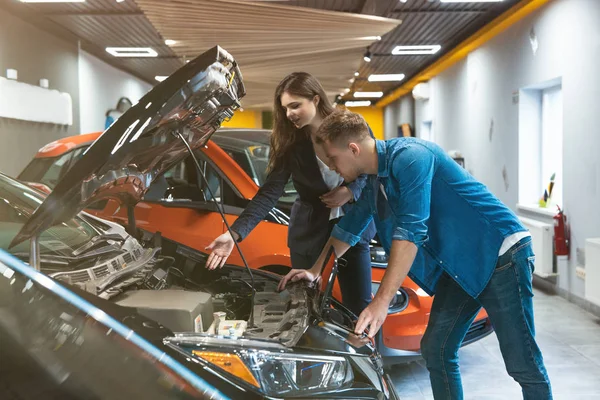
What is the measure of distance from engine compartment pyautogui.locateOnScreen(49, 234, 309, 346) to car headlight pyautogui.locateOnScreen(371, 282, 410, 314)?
72cm

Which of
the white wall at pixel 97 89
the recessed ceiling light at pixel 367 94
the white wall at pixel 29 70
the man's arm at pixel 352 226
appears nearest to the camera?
the man's arm at pixel 352 226

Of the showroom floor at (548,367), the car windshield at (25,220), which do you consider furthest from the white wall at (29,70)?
the showroom floor at (548,367)

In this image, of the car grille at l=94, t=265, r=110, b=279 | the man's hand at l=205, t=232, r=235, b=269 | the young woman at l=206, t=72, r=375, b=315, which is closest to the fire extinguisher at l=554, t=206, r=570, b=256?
the young woman at l=206, t=72, r=375, b=315

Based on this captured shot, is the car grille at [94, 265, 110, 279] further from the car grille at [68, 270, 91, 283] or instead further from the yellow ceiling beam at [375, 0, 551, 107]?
→ the yellow ceiling beam at [375, 0, 551, 107]

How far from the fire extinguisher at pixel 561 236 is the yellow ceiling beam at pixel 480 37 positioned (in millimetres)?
2152

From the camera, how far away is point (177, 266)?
2.67 metres

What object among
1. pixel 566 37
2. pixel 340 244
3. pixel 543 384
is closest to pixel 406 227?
pixel 340 244

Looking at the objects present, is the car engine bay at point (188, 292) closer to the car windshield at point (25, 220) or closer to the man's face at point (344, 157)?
the car windshield at point (25, 220)

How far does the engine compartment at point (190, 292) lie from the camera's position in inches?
70.1

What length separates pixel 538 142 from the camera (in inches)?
259

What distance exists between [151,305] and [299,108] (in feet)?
3.44

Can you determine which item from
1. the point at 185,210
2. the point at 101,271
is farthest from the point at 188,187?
the point at 101,271

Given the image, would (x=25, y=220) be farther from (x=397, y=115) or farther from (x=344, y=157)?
(x=397, y=115)

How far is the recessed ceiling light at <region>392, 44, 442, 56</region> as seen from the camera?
945 cm
